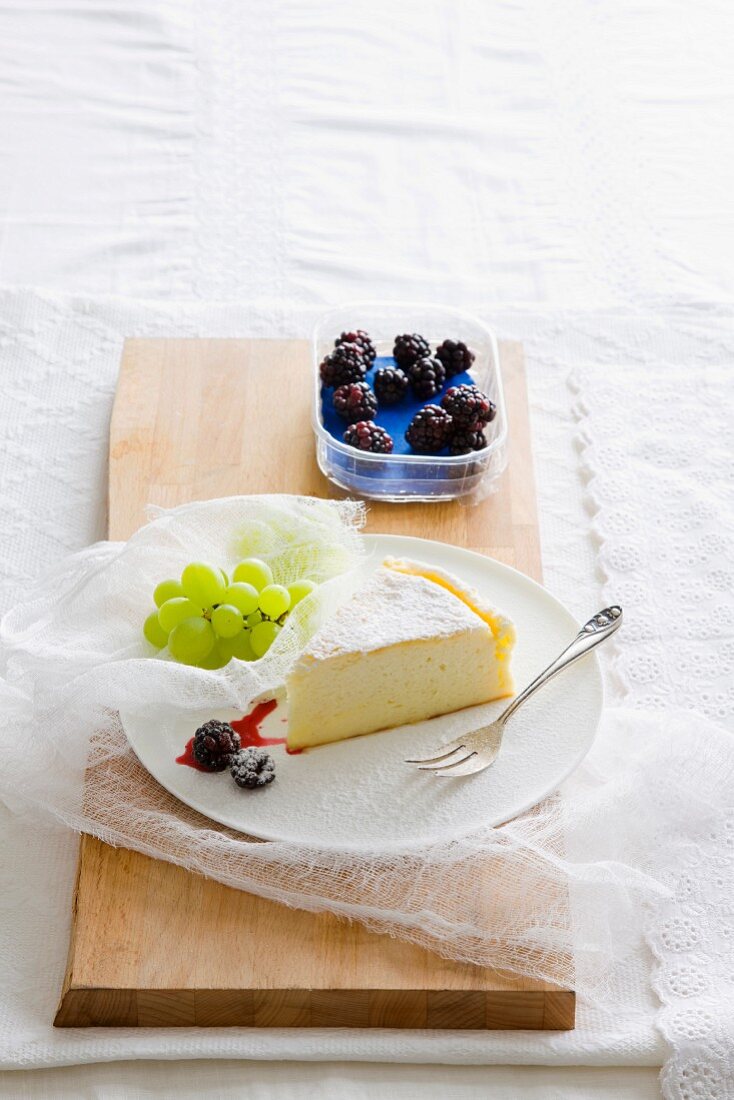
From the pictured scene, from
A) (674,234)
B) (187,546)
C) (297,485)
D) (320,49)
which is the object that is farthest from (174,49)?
(187,546)

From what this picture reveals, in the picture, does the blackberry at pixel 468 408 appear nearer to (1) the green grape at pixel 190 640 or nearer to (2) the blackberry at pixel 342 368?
(2) the blackberry at pixel 342 368

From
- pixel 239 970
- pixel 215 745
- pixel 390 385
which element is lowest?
pixel 239 970

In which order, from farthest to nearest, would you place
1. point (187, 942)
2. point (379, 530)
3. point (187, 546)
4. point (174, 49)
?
point (174, 49) → point (379, 530) → point (187, 546) → point (187, 942)

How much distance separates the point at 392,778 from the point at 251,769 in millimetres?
A: 205

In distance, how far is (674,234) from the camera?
134 inches

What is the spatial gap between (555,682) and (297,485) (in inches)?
27.2

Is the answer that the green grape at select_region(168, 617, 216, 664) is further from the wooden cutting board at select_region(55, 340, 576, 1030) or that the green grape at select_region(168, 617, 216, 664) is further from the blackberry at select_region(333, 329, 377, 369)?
the blackberry at select_region(333, 329, 377, 369)

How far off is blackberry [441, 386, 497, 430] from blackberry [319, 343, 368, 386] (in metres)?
0.20

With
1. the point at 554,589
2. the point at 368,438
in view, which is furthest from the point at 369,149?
the point at 554,589

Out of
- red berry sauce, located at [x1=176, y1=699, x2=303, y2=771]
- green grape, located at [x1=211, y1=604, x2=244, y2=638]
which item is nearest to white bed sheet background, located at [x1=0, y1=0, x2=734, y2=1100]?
green grape, located at [x1=211, y1=604, x2=244, y2=638]

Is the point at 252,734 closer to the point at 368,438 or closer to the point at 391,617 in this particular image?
the point at 391,617

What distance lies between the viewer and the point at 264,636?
1.97 meters

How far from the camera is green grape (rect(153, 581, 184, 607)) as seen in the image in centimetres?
201

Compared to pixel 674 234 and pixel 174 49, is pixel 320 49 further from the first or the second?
pixel 674 234
